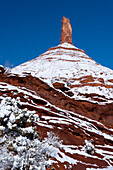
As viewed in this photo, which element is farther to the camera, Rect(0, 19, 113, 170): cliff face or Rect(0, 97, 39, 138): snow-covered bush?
Rect(0, 19, 113, 170): cliff face

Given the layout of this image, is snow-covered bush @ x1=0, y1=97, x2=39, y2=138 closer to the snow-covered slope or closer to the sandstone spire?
the snow-covered slope

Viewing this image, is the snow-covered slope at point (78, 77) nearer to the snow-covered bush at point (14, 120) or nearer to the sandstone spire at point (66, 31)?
the snow-covered bush at point (14, 120)

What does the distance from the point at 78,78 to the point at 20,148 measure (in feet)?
119

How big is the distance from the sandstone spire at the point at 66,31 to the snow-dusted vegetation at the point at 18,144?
98192 mm

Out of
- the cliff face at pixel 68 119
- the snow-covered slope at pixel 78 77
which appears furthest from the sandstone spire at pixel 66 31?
the cliff face at pixel 68 119

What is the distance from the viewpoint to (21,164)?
191 inches

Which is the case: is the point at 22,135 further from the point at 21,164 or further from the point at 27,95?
the point at 27,95

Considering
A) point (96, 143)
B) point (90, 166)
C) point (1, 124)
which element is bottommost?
point (90, 166)

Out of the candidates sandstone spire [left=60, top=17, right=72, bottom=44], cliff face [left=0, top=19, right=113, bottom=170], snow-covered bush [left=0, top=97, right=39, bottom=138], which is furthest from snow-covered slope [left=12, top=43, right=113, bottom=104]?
sandstone spire [left=60, top=17, right=72, bottom=44]

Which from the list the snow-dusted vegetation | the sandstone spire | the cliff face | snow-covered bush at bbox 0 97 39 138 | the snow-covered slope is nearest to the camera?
the snow-dusted vegetation

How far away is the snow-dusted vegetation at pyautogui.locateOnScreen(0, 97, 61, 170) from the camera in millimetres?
5020

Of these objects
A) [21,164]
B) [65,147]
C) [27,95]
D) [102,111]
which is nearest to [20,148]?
[21,164]

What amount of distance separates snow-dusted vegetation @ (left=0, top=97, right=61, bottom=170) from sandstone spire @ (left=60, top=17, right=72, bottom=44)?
98.2 m

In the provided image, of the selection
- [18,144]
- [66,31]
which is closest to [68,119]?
[18,144]
